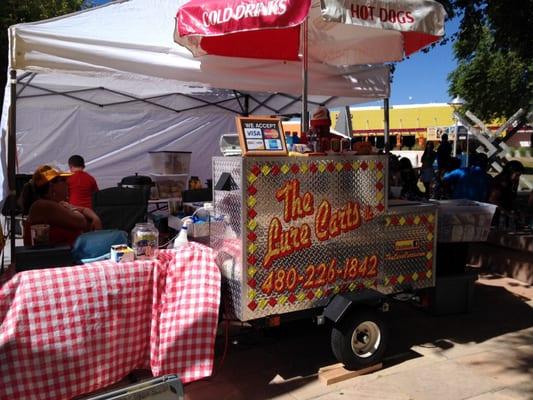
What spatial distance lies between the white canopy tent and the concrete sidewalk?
263 cm

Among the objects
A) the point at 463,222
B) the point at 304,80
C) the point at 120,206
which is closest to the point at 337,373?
the point at 463,222

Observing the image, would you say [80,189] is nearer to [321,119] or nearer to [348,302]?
[321,119]

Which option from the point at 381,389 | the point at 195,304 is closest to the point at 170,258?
the point at 195,304

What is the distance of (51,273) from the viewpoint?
9.85 feet

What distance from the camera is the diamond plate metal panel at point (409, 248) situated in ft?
13.3

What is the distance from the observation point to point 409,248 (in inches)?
165

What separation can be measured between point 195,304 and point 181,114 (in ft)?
25.4

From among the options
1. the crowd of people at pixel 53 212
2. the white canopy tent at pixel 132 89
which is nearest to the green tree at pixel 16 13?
the white canopy tent at pixel 132 89

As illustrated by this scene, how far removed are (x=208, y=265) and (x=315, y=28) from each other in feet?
10.6

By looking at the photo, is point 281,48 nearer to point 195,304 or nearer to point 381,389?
point 195,304

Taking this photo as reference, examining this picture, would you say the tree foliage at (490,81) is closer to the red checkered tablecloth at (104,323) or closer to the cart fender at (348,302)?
the cart fender at (348,302)

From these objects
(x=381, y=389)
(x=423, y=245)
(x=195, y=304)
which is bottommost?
(x=381, y=389)

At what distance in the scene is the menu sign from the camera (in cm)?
348

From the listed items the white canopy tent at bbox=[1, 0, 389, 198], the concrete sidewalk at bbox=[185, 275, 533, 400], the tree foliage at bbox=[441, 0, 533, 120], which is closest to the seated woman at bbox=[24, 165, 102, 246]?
the white canopy tent at bbox=[1, 0, 389, 198]
